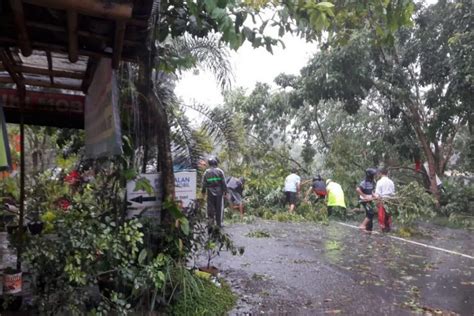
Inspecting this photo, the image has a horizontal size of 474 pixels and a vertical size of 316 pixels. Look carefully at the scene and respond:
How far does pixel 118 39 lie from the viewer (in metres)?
3.49

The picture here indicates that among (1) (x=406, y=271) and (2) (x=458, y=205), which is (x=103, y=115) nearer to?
(1) (x=406, y=271)

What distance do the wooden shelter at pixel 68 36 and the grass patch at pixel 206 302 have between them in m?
2.64

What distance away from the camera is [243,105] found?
821 inches

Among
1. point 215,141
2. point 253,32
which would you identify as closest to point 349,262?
point 215,141

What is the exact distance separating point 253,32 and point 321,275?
4.21 meters

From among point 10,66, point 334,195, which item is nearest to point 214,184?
point 334,195

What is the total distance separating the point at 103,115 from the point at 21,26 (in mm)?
1057

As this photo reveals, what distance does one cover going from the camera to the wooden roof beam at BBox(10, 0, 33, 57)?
287 cm

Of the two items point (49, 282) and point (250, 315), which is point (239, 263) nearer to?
point (250, 315)

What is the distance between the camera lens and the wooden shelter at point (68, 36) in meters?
2.94

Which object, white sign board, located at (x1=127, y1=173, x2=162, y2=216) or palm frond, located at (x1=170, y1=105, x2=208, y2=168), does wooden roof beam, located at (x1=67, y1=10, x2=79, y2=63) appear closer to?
white sign board, located at (x1=127, y1=173, x2=162, y2=216)

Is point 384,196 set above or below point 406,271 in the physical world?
above

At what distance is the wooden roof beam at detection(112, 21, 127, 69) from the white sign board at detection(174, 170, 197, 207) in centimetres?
223

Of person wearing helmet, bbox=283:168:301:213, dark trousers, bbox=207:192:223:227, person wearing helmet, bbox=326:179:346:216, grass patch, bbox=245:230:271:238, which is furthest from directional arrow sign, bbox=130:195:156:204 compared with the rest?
person wearing helmet, bbox=283:168:301:213
